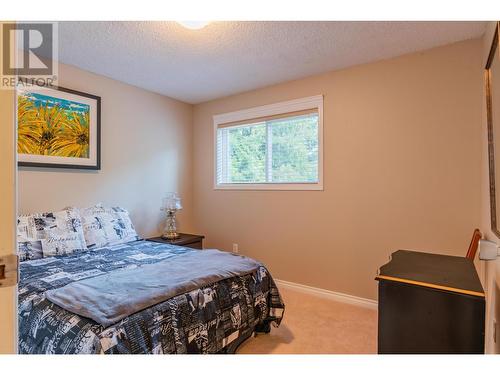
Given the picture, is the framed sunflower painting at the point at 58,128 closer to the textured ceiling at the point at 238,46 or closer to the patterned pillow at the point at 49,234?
the textured ceiling at the point at 238,46

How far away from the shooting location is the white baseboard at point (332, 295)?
265cm

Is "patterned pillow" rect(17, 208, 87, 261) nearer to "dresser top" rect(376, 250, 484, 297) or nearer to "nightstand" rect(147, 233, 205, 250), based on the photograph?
"nightstand" rect(147, 233, 205, 250)

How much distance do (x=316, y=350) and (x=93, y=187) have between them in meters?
2.64

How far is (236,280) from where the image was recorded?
1.94 meters

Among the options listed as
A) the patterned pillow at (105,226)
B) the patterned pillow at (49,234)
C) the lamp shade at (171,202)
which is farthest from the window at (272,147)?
the patterned pillow at (49,234)

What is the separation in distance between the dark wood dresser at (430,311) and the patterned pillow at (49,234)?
7.98 feet

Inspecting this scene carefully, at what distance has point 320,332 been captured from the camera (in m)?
2.21

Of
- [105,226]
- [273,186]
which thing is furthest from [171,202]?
[273,186]

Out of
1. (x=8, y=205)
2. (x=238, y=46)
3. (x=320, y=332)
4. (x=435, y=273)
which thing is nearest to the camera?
(x=8, y=205)

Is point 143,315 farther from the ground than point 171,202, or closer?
closer

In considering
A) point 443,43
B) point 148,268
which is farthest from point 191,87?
point 443,43

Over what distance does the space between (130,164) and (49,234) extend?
1.22m

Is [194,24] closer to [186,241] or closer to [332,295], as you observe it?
[186,241]
